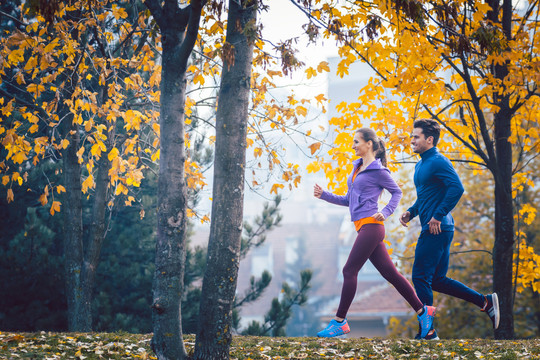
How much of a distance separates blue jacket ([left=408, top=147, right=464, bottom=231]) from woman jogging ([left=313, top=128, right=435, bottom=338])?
0.25 m

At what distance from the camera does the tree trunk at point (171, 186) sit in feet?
14.1

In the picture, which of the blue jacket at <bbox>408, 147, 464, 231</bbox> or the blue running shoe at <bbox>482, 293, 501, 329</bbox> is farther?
the blue running shoe at <bbox>482, 293, 501, 329</bbox>

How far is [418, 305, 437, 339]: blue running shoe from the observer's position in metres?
5.07

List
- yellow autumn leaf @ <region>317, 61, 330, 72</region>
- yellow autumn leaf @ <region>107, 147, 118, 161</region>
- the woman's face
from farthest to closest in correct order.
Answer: yellow autumn leaf @ <region>107, 147, 118, 161</region> < yellow autumn leaf @ <region>317, 61, 330, 72</region> < the woman's face

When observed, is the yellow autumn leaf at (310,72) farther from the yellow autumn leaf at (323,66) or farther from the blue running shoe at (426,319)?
the blue running shoe at (426,319)

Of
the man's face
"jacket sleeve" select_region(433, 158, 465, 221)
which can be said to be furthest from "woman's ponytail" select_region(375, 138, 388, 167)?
"jacket sleeve" select_region(433, 158, 465, 221)

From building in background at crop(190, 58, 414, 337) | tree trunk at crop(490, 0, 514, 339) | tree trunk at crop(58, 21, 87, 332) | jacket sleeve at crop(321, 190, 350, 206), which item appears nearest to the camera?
jacket sleeve at crop(321, 190, 350, 206)

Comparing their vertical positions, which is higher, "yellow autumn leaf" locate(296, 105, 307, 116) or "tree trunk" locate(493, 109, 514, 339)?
"yellow autumn leaf" locate(296, 105, 307, 116)

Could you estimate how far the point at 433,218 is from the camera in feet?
16.2

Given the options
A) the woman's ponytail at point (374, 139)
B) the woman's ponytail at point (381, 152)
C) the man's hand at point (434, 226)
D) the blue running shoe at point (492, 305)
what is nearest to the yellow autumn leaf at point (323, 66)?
the woman's ponytail at point (374, 139)

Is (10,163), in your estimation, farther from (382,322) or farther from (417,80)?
(382,322)

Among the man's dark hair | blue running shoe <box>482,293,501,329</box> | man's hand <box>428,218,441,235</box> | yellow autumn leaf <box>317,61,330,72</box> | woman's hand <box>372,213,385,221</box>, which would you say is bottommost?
blue running shoe <box>482,293,501,329</box>

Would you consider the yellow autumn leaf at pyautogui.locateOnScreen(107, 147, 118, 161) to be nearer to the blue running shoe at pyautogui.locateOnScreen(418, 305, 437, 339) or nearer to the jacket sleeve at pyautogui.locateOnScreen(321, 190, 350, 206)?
the jacket sleeve at pyautogui.locateOnScreen(321, 190, 350, 206)

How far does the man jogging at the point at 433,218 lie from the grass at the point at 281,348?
324 mm
